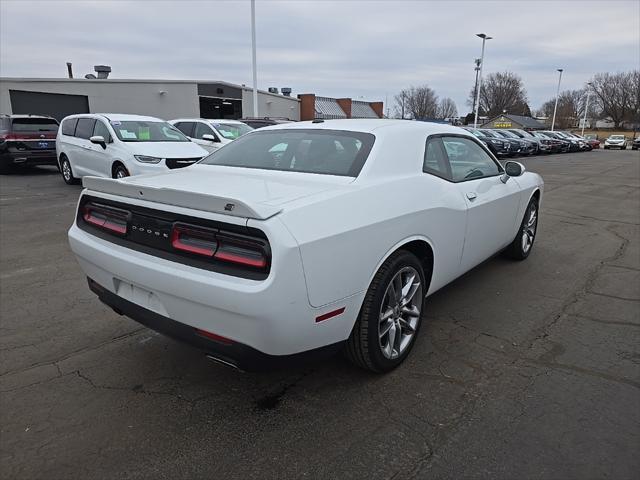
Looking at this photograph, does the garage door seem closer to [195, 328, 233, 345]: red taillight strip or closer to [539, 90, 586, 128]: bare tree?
[195, 328, 233, 345]: red taillight strip

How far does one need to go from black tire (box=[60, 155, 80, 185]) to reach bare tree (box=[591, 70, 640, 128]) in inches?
3903

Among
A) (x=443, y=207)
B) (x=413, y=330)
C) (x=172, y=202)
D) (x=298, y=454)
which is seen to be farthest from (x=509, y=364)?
(x=172, y=202)

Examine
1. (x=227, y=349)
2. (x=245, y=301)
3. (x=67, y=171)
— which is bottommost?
(x=67, y=171)

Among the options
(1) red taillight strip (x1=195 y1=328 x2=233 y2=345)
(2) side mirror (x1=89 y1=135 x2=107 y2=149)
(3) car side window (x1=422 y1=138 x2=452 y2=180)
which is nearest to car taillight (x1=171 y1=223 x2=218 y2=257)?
(1) red taillight strip (x1=195 y1=328 x2=233 y2=345)

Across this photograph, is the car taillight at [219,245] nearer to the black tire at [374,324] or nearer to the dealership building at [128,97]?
the black tire at [374,324]

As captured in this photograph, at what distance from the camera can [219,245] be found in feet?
7.55

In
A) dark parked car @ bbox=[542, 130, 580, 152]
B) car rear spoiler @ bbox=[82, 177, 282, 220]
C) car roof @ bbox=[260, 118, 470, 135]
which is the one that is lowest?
dark parked car @ bbox=[542, 130, 580, 152]

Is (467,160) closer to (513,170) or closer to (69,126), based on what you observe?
(513,170)

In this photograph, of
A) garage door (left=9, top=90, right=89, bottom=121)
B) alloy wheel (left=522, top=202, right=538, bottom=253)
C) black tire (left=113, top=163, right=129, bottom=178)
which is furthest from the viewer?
garage door (left=9, top=90, right=89, bottom=121)

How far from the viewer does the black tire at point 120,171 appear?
29.9ft

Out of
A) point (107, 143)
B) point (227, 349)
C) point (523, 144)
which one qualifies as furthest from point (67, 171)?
point (523, 144)

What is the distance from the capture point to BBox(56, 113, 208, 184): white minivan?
9000 mm

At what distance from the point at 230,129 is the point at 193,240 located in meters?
11.6

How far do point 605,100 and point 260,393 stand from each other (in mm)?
106800
